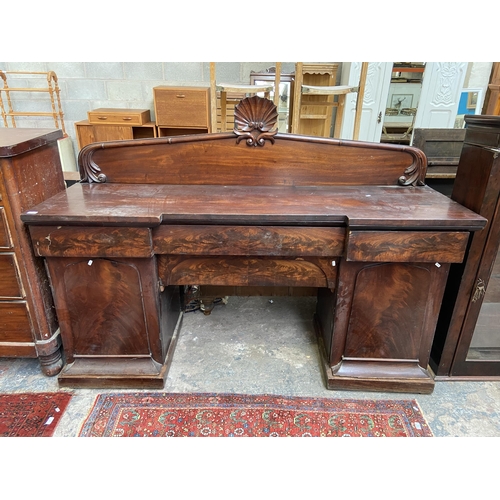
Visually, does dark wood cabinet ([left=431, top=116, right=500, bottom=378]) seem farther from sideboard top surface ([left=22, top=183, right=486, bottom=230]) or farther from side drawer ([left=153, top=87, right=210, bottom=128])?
side drawer ([left=153, top=87, right=210, bottom=128])

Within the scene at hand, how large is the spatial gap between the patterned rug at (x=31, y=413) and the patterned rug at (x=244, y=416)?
0.13 metres

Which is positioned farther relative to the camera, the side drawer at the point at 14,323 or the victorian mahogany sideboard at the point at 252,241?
the side drawer at the point at 14,323

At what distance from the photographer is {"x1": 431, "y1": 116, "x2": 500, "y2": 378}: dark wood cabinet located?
1343mm

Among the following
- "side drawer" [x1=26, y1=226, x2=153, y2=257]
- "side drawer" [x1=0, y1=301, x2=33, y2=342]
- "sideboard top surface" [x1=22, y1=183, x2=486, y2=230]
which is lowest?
"side drawer" [x1=0, y1=301, x2=33, y2=342]

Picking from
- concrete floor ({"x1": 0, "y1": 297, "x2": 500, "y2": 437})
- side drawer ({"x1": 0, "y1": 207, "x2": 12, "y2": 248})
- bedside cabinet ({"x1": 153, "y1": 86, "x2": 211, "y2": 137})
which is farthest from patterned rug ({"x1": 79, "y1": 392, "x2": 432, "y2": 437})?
bedside cabinet ({"x1": 153, "y1": 86, "x2": 211, "y2": 137})

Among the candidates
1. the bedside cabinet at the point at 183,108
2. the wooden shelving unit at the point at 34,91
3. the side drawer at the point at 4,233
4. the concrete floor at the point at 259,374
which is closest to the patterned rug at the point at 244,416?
the concrete floor at the point at 259,374

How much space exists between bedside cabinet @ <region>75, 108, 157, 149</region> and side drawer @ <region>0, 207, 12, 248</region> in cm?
239

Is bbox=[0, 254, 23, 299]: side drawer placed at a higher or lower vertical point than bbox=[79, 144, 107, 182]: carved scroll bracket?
lower

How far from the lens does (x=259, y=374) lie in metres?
1.67

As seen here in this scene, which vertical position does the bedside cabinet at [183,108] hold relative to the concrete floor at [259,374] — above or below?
above

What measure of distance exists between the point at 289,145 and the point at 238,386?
109 cm

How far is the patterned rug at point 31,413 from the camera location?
1381 millimetres

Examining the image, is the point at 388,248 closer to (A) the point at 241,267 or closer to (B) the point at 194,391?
(A) the point at 241,267

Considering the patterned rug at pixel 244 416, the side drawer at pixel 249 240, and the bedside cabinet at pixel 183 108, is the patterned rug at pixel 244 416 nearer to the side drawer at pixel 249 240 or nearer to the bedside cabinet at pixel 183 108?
the side drawer at pixel 249 240
